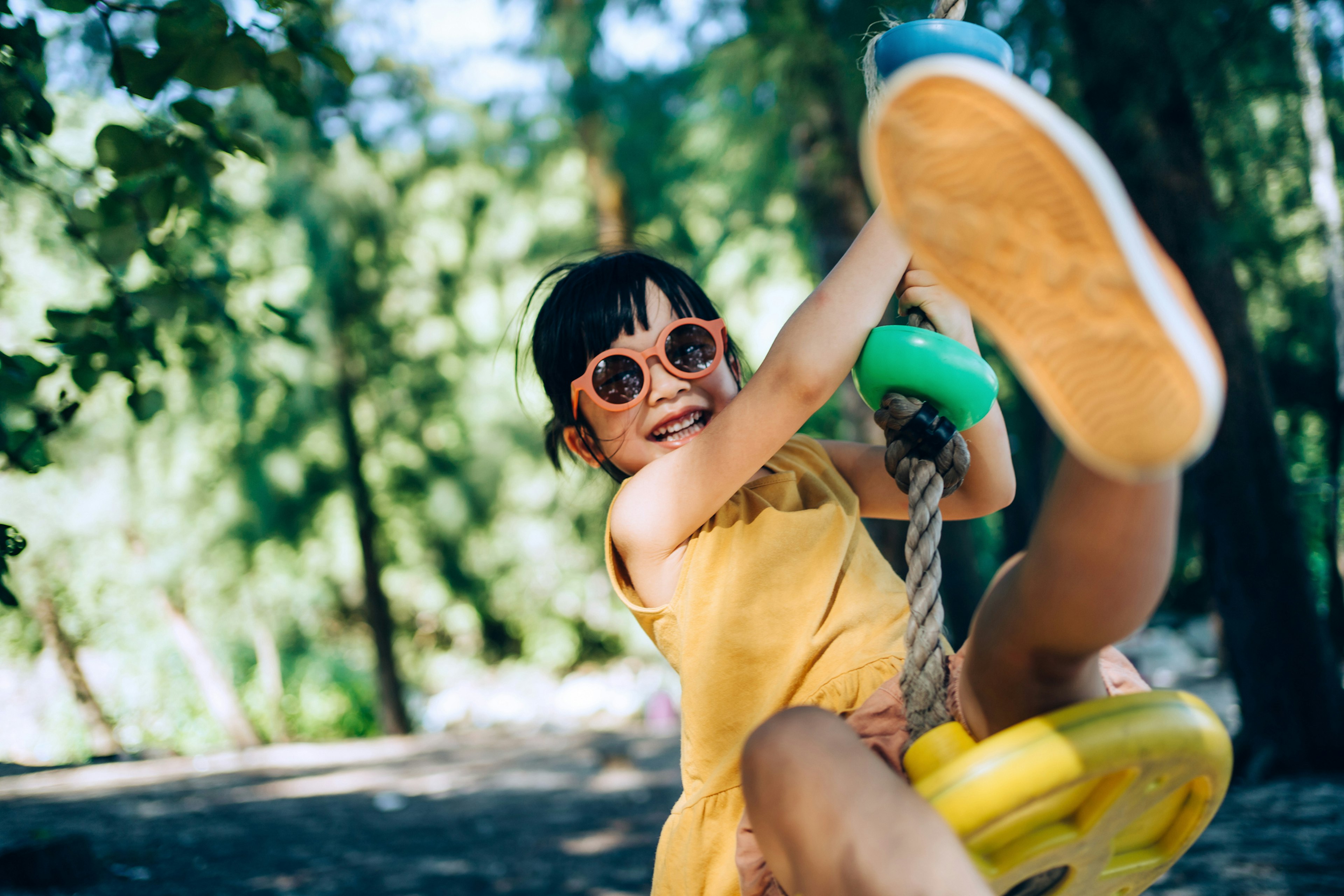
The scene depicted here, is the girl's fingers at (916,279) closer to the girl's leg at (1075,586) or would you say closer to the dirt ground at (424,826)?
the girl's leg at (1075,586)

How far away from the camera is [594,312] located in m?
1.76

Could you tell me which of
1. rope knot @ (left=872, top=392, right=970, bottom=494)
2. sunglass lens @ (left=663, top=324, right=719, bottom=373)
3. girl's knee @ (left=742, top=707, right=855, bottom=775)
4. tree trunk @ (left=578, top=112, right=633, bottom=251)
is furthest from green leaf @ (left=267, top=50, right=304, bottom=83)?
tree trunk @ (left=578, top=112, right=633, bottom=251)

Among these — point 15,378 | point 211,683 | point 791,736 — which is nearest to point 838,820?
point 791,736

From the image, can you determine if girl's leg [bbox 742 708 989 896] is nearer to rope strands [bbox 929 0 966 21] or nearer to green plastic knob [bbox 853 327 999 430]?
green plastic knob [bbox 853 327 999 430]

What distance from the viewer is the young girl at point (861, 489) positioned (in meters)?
0.86

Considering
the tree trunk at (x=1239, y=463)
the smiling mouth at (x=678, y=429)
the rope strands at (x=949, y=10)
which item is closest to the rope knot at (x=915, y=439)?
the smiling mouth at (x=678, y=429)

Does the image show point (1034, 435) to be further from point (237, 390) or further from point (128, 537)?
point (128, 537)

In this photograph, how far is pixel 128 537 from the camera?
1091cm

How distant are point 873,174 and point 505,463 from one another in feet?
37.7

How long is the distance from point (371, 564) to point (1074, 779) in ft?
35.7

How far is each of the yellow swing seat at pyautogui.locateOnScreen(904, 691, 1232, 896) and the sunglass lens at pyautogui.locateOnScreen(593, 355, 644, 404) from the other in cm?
78

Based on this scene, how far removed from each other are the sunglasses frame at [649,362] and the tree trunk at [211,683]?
1131 cm

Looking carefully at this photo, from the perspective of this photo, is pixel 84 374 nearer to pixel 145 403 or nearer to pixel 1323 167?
pixel 145 403

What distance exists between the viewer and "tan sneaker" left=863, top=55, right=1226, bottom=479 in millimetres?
814
